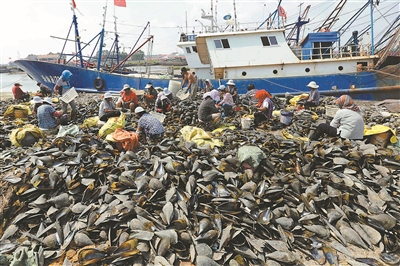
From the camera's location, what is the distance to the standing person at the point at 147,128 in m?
5.55

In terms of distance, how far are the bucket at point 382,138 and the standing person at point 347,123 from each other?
0.39 m

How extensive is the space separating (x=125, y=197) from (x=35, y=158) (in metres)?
1.84

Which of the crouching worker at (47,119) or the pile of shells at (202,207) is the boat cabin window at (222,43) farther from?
the pile of shells at (202,207)

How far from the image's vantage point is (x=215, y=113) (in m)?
6.75

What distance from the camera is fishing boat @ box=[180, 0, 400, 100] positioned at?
41.0ft

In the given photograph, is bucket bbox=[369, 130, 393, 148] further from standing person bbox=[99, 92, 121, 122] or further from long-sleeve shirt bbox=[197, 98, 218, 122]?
standing person bbox=[99, 92, 121, 122]

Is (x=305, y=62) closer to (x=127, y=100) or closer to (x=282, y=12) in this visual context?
(x=282, y=12)

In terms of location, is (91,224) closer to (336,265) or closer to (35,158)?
(35,158)

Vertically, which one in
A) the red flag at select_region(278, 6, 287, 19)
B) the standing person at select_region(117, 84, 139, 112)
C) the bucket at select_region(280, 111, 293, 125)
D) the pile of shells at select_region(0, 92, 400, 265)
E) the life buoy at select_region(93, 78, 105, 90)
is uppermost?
the red flag at select_region(278, 6, 287, 19)

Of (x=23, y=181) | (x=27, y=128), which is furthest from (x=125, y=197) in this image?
(x=27, y=128)

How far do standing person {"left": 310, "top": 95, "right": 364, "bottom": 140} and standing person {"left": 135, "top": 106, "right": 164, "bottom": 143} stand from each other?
3.61m

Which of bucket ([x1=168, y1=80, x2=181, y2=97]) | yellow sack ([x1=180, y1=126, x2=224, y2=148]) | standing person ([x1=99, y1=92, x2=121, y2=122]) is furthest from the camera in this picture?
bucket ([x1=168, y1=80, x2=181, y2=97])

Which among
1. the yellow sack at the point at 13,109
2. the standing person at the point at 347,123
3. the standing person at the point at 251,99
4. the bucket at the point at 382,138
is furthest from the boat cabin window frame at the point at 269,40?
the yellow sack at the point at 13,109

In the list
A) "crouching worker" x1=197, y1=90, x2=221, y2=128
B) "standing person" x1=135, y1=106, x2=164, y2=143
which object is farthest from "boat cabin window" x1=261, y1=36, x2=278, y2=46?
"standing person" x1=135, y1=106, x2=164, y2=143
